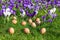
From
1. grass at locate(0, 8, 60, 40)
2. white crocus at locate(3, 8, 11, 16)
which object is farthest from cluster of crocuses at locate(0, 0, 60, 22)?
grass at locate(0, 8, 60, 40)

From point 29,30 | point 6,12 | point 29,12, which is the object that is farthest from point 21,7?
point 29,30

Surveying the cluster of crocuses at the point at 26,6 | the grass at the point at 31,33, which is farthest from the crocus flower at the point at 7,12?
the grass at the point at 31,33

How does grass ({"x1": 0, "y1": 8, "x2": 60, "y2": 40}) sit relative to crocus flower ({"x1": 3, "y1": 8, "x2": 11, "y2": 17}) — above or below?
below

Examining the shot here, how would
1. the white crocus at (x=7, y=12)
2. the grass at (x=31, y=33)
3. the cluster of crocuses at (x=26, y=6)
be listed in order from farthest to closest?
the cluster of crocuses at (x=26, y=6) < the white crocus at (x=7, y=12) < the grass at (x=31, y=33)

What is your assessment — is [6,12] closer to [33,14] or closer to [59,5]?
[33,14]

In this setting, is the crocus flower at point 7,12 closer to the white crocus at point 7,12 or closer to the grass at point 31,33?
the white crocus at point 7,12

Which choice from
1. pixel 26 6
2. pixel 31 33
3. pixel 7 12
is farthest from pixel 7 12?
pixel 31 33

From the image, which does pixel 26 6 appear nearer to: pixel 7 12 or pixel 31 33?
pixel 7 12

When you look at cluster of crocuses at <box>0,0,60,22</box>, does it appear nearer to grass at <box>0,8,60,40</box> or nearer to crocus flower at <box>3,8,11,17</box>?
crocus flower at <box>3,8,11,17</box>
